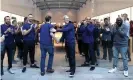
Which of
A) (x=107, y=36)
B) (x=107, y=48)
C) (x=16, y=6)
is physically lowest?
(x=107, y=48)

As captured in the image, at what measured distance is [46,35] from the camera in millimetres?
7633

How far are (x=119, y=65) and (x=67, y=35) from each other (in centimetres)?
214

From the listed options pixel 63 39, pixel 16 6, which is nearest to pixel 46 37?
pixel 63 39

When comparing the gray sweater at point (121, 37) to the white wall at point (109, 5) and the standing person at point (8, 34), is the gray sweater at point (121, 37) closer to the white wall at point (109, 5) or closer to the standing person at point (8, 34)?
the standing person at point (8, 34)

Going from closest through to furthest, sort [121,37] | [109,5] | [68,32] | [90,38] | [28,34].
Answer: [68,32] → [121,37] → [28,34] → [90,38] → [109,5]

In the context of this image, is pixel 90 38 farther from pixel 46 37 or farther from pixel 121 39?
pixel 46 37

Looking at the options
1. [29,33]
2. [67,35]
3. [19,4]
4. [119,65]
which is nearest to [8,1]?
[19,4]

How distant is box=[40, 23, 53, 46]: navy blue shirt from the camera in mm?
7598

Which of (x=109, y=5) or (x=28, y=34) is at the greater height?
(x=109, y=5)

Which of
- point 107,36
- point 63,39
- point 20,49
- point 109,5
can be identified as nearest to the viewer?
point 63,39

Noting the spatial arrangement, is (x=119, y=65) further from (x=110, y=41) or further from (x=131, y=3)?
(x=131, y=3)

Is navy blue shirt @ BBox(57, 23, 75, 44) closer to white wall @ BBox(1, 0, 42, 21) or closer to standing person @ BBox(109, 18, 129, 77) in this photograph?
standing person @ BBox(109, 18, 129, 77)

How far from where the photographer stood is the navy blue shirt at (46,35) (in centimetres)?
760

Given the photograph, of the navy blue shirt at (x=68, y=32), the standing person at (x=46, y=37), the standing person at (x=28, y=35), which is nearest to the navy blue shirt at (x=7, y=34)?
the standing person at (x=28, y=35)
